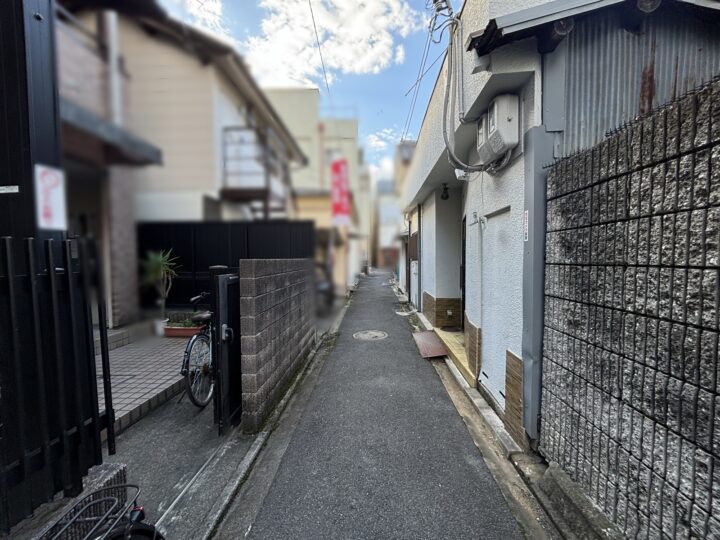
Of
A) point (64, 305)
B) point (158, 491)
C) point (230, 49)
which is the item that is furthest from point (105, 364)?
point (230, 49)

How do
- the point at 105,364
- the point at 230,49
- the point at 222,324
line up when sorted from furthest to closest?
the point at 222,324 < the point at 105,364 < the point at 230,49

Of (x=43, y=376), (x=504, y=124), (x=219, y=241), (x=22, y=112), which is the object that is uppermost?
(x=504, y=124)

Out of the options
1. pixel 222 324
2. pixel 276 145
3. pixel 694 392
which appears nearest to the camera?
pixel 276 145

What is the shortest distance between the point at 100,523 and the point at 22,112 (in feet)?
6.26

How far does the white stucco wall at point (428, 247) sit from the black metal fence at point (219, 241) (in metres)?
6.08

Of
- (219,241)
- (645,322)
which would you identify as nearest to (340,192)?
(219,241)

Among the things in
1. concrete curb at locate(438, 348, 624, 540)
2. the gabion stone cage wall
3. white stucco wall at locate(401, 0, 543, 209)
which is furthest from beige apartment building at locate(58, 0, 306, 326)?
concrete curb at locate(438, 348, 624, 540)

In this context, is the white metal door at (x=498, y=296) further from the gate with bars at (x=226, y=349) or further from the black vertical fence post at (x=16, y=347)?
the black vertical fence post at (x=16, y=347)

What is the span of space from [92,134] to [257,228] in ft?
2.22

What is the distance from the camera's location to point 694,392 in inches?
55.3

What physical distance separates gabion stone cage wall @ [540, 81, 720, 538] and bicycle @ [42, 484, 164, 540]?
2667 millimetres

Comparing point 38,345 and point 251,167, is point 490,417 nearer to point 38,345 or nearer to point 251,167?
point 251,167

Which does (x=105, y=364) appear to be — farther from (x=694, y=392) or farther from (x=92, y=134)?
(x=694, y=392)

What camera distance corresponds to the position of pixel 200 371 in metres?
3.80
